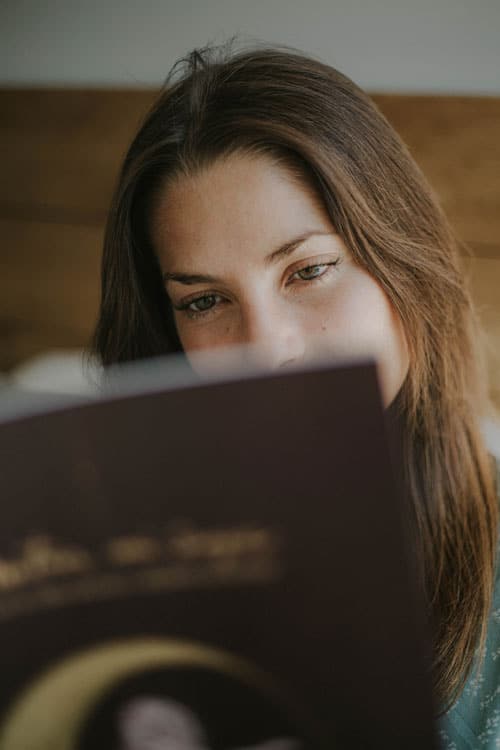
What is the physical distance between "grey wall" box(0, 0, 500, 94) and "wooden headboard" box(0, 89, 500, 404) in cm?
3

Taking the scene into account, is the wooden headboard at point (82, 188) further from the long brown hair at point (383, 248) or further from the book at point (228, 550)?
the book at point (228, 550)

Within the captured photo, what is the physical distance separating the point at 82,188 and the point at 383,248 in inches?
24.1

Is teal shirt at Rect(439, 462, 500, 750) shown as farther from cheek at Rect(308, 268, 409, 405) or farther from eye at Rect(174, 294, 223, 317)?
eye at Rect(174, 294, 223, 317)

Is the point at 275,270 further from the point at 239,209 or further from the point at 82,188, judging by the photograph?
the point at 82,188

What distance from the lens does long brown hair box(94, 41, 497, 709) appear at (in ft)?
2.43

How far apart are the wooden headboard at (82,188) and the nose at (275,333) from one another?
37 centimetres

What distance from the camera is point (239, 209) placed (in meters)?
0.71

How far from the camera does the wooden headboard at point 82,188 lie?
3.15ft

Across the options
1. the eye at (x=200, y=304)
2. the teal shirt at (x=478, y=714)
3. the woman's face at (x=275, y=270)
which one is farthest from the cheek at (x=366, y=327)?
the teal shirt at (x=478, y=714)

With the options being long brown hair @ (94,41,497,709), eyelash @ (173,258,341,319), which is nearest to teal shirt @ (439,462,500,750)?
long brown hair @ (94,41,497,709)

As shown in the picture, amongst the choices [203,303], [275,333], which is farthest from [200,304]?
[275,333]

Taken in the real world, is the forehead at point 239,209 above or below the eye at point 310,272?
above

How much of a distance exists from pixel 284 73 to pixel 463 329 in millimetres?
331

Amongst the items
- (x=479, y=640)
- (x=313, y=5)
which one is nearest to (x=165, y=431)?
(x=479, y=640)
